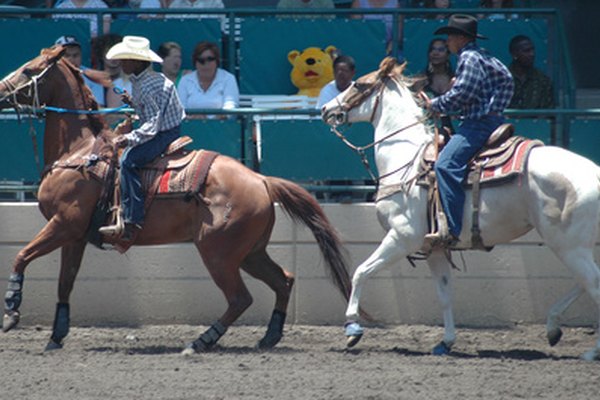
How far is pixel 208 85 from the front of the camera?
10688 mm

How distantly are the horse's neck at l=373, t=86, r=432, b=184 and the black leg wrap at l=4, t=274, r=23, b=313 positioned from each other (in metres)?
2.97

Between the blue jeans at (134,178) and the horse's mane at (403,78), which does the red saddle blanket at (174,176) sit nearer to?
the blue jeans at (134,178)

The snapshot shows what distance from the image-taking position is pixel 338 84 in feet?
Answer: 34.7

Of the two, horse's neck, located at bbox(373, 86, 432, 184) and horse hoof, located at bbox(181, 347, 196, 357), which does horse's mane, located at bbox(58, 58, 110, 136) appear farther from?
horse's neck, located at bbox(373, 86, 432, 184)

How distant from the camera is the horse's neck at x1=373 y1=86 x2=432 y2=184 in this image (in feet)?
29.6

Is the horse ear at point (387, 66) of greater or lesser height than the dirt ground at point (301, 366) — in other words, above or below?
above

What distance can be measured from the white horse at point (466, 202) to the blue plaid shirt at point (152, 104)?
1.31m

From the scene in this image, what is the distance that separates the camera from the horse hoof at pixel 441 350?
349 inches

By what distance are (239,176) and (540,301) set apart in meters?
3.08

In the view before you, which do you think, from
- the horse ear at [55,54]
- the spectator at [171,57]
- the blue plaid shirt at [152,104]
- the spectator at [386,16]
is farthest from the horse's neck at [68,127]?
the spectator at [386,16]

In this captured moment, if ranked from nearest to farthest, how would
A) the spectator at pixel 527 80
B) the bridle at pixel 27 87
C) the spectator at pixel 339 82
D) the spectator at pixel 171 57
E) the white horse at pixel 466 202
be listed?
the white horse at pixel 466 202 < the bridle at pixel 27 87 < the spectator at pixel 339 82 < the spectator at pixel 527 80 < the spectator at pixel 171 57

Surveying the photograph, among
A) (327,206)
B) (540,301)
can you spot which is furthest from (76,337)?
(540,301)

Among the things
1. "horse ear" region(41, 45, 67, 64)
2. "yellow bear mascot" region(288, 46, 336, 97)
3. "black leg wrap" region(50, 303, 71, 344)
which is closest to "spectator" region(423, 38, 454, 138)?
"yellow bear mascot" region(288, 46, 336, 97)

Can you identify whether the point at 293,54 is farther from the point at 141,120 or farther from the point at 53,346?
the point at 53,346
